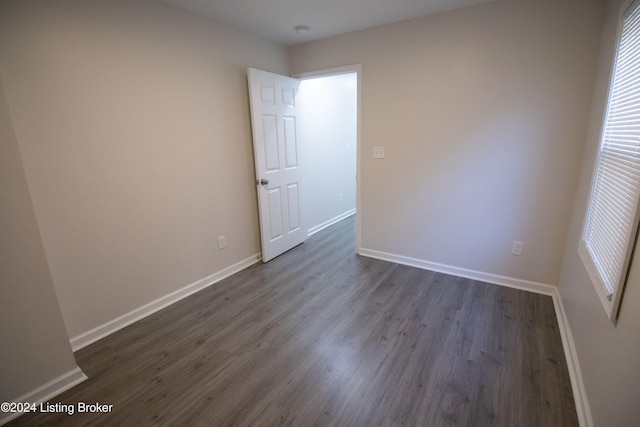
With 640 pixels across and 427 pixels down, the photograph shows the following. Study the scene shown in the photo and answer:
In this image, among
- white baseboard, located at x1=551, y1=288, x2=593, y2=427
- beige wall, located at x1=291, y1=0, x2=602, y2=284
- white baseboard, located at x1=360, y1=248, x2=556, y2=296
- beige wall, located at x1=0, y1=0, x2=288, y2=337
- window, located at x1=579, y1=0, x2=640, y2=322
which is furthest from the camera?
white baseboard, located at x1=360, y1=248, x2=556, y2=296

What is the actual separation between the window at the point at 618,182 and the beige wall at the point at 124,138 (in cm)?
277

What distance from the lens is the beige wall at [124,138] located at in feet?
5.70

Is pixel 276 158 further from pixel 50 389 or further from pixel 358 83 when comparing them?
pixel 50 389

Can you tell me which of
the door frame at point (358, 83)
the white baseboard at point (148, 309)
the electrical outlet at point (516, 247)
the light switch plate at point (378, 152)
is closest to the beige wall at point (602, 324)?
the electrical outlet at point (516, 247)

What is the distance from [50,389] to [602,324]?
9.44 ft

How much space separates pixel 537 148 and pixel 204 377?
2.92 meters

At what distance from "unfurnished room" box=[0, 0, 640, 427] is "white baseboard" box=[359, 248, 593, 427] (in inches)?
0.7

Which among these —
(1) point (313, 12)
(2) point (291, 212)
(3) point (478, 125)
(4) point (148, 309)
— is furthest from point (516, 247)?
(4) point (148, 309)

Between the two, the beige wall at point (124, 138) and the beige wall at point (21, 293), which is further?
the beige wall at point (124, 138)

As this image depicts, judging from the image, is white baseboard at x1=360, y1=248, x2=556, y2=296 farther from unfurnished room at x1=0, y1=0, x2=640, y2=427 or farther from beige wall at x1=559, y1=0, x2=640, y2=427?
beige wall at x1=559, y1=0, x2=640, y2=427

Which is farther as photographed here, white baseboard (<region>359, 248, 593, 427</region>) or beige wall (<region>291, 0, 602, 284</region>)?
beige wall (<region>291, 0, 602, 284</region>)

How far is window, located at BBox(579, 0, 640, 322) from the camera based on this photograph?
1254 millimetres

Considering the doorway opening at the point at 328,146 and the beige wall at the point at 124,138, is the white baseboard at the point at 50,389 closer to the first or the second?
the beige wall at the point at 124,138

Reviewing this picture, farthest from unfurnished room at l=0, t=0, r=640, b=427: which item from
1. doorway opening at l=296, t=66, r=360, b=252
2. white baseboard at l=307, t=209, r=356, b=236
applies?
white baseboard at l=307, t=209, r=356, b=236
